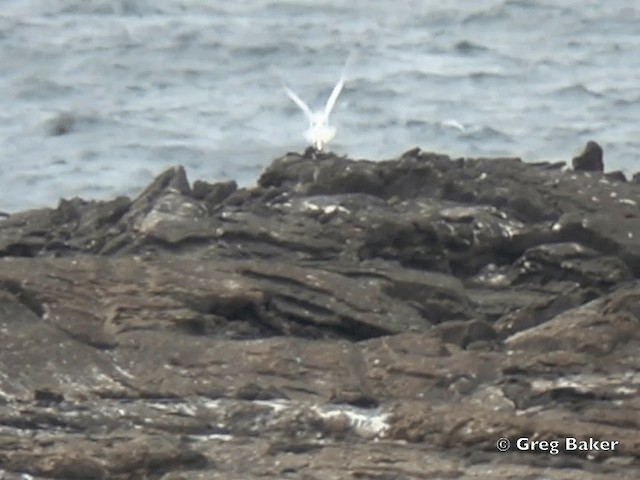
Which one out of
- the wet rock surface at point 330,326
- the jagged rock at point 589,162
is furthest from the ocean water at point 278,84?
the wet rock surface at point 330,326

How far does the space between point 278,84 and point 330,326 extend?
36.9 ft

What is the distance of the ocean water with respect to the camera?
52.9 feet

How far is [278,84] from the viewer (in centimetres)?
1906

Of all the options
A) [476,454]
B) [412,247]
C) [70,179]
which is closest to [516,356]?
[476,454]

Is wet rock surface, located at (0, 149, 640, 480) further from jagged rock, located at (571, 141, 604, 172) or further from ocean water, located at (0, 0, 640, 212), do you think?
ocean water, located at (0, 0, 640, 212)

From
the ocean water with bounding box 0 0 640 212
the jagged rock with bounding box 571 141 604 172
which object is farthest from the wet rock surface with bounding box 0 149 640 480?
the ocean water with bounding box 0 0 640 212

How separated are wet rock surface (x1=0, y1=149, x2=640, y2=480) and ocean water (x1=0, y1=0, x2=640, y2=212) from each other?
216 inches

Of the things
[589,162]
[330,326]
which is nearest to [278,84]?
[589,162]

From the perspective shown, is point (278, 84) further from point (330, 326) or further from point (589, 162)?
point (330, 326)

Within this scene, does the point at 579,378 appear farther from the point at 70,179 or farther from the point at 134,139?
the point at 134,139

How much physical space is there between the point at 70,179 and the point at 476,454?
9.01 metres

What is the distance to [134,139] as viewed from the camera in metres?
16.8

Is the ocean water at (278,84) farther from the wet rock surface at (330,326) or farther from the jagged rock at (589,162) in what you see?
the wet rock surface at (330,326)

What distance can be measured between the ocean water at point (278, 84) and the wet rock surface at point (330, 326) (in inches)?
216
